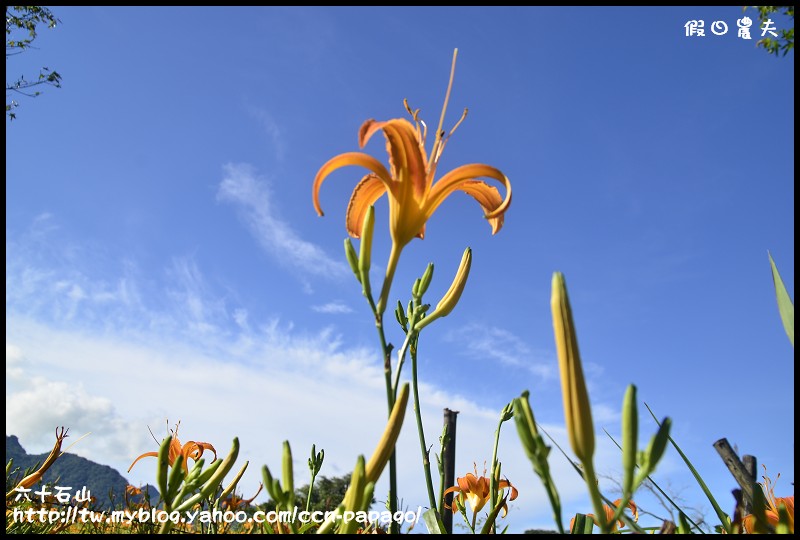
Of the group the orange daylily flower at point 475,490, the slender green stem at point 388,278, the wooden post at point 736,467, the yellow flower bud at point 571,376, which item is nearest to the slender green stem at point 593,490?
the yellow flower bud at point 571,376

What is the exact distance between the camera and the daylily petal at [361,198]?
1.11 m

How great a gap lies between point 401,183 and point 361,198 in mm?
117

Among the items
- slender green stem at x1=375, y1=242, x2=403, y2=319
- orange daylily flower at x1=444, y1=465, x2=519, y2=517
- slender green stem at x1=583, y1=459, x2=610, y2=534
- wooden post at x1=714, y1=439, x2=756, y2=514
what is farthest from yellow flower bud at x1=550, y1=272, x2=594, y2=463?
orange daylily flower at x1=444, y1=465, x2=519, y2=517

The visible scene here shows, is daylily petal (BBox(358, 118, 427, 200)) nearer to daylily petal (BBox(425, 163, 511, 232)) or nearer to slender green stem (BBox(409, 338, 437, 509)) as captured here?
daylily petal (BBox(425, 163, 511, 232))

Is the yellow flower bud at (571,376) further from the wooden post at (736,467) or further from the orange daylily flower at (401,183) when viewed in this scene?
the wooden post at (736,467)

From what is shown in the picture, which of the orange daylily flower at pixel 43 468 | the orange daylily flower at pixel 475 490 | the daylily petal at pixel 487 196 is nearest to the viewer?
the daylily petal at pixel 487 196

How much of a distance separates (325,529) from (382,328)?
1.04 ft

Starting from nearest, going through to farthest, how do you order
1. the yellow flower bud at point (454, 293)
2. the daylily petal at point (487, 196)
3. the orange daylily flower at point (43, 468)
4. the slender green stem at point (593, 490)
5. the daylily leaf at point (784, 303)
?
the slender green stem at point (593, 490) → the daylily leaf at point (784, 303) → the yellow flower bud at point (454, 293) → the daylily petal at point (487, 196) → the orange daylily flower at point (43, 468)

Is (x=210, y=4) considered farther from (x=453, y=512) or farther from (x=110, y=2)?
(x=453, y=512)

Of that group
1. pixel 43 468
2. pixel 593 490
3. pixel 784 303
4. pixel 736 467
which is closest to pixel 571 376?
pixel 593 490

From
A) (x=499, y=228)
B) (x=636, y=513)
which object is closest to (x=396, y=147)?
(x=499, y=228)

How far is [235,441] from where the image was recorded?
107cm

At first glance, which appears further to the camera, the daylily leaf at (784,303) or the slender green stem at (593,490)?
the daylily leaf at (784,303)

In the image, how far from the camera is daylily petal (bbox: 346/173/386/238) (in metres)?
1.11
